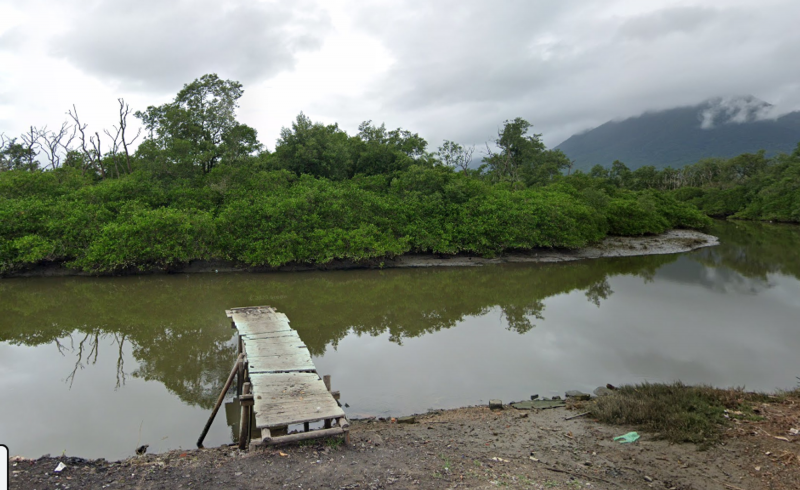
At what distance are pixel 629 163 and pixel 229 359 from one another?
215627mm

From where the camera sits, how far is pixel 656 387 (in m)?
7.05

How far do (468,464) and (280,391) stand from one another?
8.56 ft

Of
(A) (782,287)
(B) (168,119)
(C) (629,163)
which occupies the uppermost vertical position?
(C) (629,163)

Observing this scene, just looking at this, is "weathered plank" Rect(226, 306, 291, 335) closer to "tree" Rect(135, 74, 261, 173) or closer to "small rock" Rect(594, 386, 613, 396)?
"small rock" Rect(594, 386, 613, 396)

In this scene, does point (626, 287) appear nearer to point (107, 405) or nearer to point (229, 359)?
point (229, 359)

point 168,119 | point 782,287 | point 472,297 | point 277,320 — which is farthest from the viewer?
point 168,119

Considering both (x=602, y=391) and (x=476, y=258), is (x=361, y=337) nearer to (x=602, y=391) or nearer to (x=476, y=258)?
(x=602, y=391)

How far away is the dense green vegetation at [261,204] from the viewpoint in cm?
1686

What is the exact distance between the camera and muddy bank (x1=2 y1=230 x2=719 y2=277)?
17453mm

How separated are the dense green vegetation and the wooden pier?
10083mm

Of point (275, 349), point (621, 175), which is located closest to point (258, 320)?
point (275, 349)

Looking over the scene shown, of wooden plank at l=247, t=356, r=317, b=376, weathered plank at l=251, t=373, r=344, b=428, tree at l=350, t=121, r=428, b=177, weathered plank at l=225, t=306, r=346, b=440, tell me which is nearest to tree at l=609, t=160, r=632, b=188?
tree at l=350, t=121, r=428, b=177

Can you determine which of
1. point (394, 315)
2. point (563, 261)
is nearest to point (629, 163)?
point (563, 261)

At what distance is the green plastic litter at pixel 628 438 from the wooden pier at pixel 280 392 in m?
3.42
